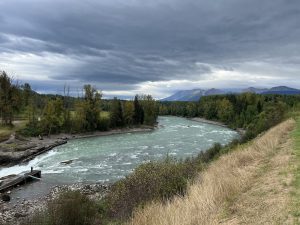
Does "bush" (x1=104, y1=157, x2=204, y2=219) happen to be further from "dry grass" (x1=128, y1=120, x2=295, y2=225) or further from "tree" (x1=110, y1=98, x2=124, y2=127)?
"tree" (x1=110, y1=98, x2=124, y2=127)

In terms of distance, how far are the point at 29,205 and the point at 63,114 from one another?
66630 mm

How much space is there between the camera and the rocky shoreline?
78.7ft

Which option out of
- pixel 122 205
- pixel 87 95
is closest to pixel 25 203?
pixel 122 205

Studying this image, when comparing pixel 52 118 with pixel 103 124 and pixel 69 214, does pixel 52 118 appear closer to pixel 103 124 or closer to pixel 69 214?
pixel 103 124

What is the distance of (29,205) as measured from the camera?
2742cm

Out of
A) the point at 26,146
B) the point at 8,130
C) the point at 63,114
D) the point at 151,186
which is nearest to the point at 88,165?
the point at 26,146

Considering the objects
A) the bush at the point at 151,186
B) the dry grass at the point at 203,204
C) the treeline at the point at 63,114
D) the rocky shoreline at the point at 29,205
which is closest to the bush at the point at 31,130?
the treeline at the point at 63,114

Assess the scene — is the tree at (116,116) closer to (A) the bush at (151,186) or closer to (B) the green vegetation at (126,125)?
(B) the green vegetation at (126,125)

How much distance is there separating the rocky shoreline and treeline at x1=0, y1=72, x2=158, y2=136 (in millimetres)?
50795

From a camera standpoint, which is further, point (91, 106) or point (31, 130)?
point (91, 106)

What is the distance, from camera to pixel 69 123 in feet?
302

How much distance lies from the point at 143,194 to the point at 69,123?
82.4m

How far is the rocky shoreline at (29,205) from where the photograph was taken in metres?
24.0

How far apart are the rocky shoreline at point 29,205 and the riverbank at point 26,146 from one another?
22379 millimetres
